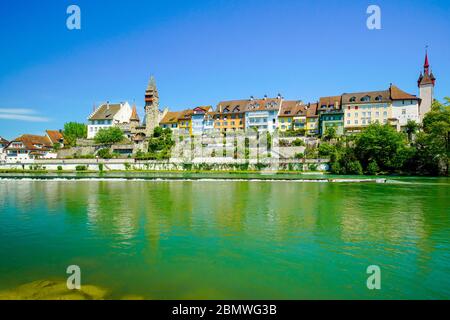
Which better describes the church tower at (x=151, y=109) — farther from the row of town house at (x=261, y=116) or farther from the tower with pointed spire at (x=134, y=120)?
the tower with pointed spire at (x=134, y=120)

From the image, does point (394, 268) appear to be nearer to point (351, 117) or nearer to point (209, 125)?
point (351, 117)

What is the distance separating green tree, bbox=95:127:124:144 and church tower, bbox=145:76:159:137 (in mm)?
8534

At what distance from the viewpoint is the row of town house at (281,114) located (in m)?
70.6

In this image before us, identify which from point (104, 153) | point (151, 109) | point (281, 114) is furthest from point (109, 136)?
point (281, 114)

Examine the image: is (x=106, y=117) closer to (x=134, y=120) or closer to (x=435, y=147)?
(x=134, y=120)

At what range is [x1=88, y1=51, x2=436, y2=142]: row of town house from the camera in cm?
7056

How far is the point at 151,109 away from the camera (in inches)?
3543

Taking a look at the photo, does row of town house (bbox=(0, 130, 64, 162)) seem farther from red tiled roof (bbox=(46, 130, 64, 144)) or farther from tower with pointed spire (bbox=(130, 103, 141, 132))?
tower with pointed spire (bbox=(130, 103, 141, 132))

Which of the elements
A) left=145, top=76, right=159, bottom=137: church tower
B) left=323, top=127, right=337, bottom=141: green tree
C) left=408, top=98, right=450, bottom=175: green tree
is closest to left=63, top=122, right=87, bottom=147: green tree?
left=145, top=76, right=159, bottom=137: church tower

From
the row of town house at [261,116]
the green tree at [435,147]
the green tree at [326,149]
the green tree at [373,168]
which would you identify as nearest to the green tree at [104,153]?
the row of town house at [261,116]
